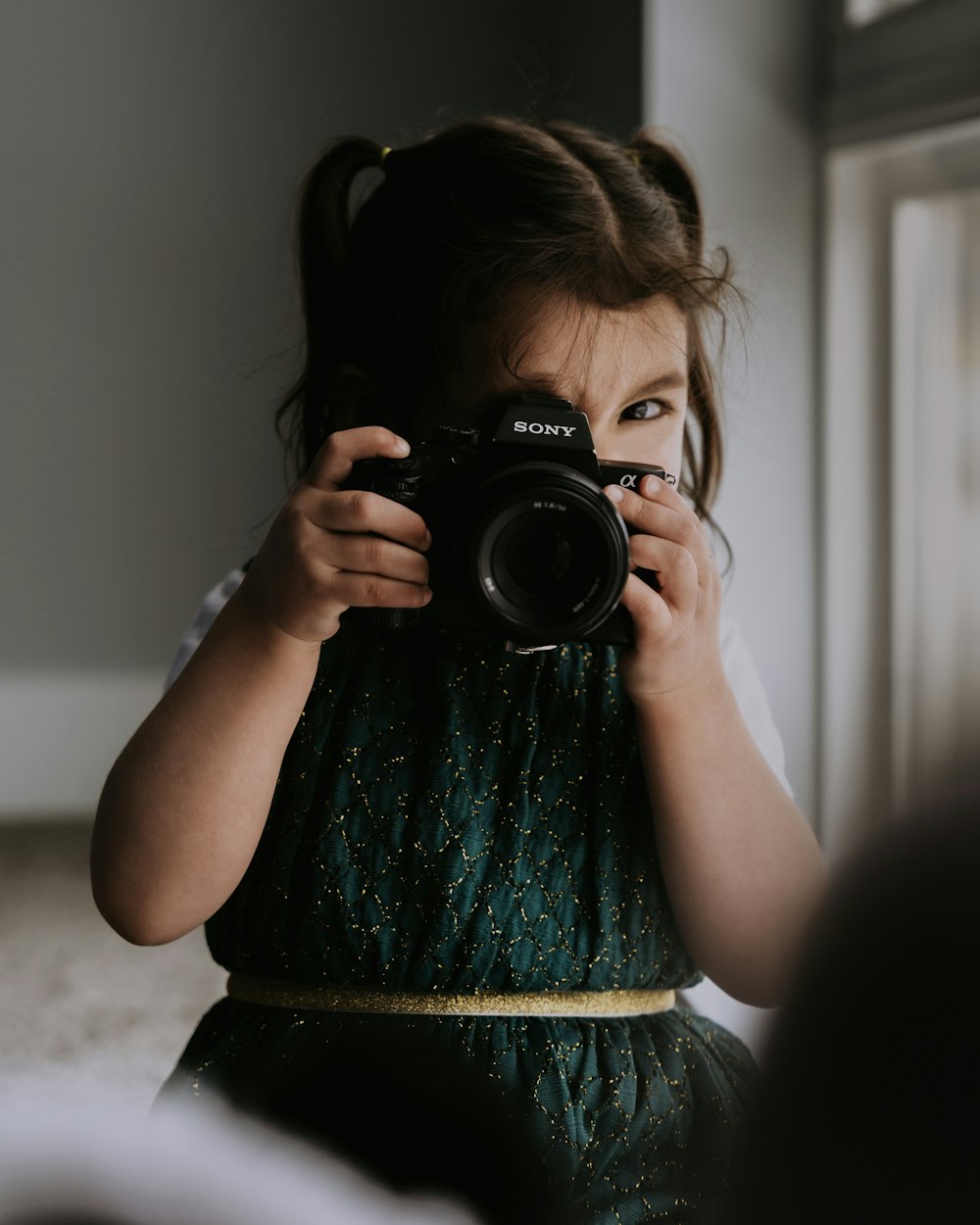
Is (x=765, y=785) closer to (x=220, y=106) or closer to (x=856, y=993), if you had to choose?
(x=856, y=993)

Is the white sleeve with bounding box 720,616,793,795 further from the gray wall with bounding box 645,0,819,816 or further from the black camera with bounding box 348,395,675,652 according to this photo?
the gray wall with bounding box 645,0,819,816

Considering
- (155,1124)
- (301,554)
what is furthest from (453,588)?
(155,1124)

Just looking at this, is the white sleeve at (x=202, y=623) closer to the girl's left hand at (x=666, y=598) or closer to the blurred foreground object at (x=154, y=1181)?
the girl's left hand at (x=666, y=598)

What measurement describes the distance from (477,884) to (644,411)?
0.28 metres

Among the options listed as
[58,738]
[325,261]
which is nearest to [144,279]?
[58,738]

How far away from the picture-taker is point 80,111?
1.41m

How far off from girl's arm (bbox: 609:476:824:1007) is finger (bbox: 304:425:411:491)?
132 mm

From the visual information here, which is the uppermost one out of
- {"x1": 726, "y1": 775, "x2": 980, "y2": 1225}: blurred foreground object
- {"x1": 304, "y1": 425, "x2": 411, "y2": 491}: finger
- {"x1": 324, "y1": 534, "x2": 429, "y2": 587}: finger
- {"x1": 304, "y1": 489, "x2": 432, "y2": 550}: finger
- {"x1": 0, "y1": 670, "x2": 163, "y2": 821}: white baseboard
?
{"x1": 304, "y1": 425, "x2": 411, "y2": 491}: finger

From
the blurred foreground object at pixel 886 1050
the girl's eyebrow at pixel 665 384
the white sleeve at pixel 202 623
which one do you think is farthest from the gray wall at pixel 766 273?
the blurred foreground object at pixel 886 1050

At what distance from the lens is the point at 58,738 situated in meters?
1.48

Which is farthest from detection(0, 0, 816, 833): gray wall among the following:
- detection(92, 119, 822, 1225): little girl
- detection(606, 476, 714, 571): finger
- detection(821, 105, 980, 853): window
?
detection(606, 476, 714, 571): finger

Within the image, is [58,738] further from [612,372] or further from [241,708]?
[612,372]

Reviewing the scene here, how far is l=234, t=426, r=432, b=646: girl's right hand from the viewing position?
2.01ft

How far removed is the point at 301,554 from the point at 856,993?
1.59 feet
